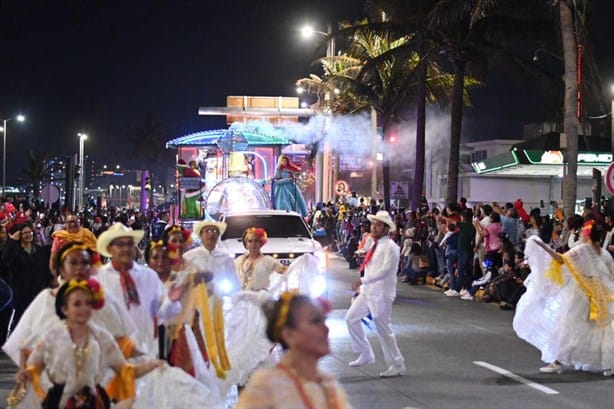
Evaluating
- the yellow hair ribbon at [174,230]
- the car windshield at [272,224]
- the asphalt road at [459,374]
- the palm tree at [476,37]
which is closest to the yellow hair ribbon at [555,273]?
the asphalt road at [459,374]

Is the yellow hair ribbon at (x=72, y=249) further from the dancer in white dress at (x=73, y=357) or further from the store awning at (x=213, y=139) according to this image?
the store awning at (x=213, y=139)

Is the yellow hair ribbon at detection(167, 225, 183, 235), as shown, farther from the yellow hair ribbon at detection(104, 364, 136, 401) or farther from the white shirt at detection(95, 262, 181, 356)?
the yellow hair ribbon at detection(104, 364, 136, 401)

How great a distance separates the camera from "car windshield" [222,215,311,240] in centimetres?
1638

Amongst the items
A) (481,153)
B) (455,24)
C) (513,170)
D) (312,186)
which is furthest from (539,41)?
(312,186)

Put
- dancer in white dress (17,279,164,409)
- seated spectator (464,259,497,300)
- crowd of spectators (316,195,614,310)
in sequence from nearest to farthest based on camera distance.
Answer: dancer in white dress (17,279,164,409), crowd of spectators (316,195,614,310), seated spectator (464,259,497,300)

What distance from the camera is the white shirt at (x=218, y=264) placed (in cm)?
860

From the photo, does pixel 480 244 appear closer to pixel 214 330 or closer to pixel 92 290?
pixel 214 330

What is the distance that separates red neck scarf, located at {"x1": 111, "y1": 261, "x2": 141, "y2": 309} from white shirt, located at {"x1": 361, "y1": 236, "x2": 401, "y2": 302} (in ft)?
13.7

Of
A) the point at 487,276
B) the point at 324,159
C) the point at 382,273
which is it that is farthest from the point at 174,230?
the point at 324,159

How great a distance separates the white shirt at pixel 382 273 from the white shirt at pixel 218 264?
223 centimetres

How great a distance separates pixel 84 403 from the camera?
5.33 m

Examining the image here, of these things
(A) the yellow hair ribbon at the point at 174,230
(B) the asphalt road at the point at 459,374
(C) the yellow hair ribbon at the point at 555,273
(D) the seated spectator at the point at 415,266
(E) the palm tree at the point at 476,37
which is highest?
(E) the palm tree at the point at 476,37

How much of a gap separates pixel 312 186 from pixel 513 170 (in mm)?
33384

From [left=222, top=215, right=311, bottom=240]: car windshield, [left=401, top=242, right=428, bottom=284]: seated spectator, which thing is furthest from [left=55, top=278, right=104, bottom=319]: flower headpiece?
[left=401, top=242, right=428, bottom=284]: seated spectator
